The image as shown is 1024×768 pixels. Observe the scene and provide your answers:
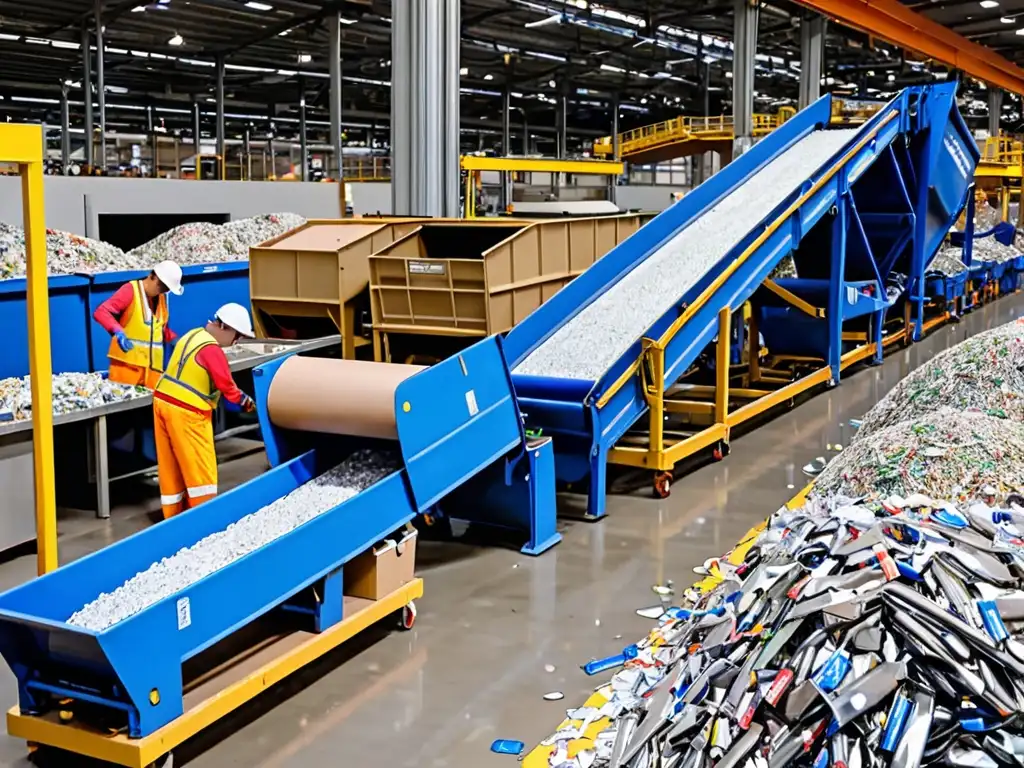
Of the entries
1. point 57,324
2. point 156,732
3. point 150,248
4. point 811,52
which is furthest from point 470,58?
point 156,732

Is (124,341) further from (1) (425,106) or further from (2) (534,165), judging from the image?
(2) (534,165)

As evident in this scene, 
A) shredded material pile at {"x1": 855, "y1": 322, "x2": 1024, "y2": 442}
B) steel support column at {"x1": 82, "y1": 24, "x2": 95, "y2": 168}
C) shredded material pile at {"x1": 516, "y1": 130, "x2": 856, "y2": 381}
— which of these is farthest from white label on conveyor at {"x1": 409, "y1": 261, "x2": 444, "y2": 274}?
steel support column at {"x1": 82, "y1": 24, "x2": 95, "y2": 168}

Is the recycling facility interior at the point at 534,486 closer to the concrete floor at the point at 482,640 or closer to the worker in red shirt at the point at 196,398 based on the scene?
the concrete floor at the point at 482,640

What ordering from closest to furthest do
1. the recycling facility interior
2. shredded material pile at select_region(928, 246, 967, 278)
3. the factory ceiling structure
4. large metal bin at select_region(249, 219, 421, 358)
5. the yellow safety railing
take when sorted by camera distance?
the recycling facility interior, large metal bin at select_region(249, 219, 421, 358), shredded material pile at select_region(928, 246, 967, 278), the factory ceiling structure, the yellow safety railing

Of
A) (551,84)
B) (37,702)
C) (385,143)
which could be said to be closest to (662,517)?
(37,702)

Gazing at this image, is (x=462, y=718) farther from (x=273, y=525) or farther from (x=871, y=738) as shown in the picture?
(x=871, y=738)

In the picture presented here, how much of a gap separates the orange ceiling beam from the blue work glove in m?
15.7

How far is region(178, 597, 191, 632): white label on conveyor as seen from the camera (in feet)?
12.6

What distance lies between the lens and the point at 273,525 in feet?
16.0

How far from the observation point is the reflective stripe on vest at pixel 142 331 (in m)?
7.18

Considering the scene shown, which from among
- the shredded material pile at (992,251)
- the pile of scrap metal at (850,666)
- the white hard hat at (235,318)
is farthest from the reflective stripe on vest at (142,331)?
the shredded material pile at (992,251)

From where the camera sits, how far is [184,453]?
598 centimetres

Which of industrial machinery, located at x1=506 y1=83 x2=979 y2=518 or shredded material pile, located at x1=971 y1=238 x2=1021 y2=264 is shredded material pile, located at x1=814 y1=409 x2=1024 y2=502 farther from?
shredded material pile, located at x1=971 y1=238 x2=1021 y2=264

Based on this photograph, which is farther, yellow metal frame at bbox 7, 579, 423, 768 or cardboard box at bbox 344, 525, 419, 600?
cardboard box at bbox 344, 525, 419, 600
